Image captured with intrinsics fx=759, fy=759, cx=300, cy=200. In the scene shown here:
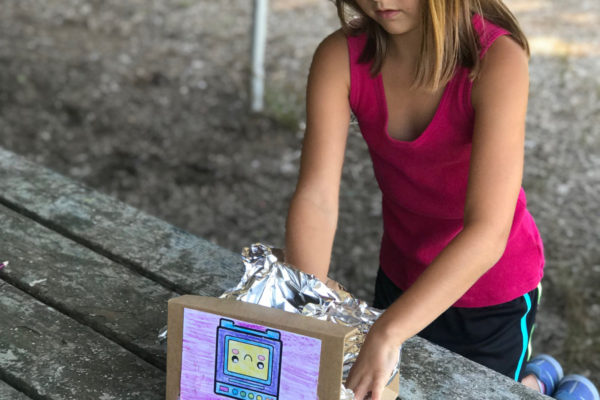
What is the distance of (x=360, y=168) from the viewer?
3336 millimetres

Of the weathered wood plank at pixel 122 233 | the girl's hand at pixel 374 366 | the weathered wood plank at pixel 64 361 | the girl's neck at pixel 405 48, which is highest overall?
the girl's neck at pixel 405 48

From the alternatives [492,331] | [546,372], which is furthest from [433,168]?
[546,372]

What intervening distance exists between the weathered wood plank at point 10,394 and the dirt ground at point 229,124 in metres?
1.64

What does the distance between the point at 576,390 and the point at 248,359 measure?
0.93 meters

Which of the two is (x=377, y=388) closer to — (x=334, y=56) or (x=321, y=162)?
(x=321, y=162)

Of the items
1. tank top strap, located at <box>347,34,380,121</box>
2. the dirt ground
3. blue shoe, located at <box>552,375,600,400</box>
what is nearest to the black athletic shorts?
blue shoe, located at <box>552,375,600,400</box>

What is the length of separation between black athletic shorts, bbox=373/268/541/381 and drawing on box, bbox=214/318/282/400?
68cm

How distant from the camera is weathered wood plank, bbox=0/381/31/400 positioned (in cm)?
101

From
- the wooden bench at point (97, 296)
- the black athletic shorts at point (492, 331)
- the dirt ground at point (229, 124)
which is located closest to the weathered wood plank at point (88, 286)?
the wooden bench at point (97, 296)

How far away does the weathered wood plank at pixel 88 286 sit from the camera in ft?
3.79

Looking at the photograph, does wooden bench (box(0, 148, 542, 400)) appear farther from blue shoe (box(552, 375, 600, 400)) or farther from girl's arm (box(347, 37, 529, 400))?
blue shoe (box(552, 375, 600, 400))

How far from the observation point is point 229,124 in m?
3.69

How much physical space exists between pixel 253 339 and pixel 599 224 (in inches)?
93.5

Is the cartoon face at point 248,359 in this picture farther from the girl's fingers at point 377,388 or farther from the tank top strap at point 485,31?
the tank top strap at point 485,31
